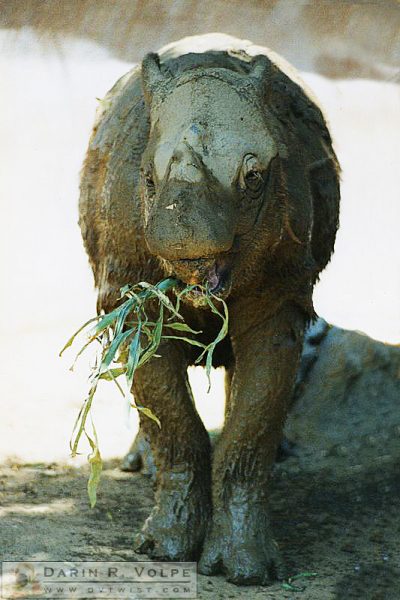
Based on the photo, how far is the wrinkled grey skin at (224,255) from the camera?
4953 mm

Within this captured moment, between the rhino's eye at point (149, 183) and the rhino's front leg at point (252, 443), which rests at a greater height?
the rhino's eye at point (149, 183)

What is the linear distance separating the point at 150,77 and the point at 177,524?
6.87 feet

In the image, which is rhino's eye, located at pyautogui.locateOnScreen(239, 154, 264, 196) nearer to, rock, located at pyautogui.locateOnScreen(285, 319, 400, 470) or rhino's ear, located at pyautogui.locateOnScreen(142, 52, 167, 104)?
rhino's ear, located at pyautogui.locateOnScreen(142, 52, 167, 104)

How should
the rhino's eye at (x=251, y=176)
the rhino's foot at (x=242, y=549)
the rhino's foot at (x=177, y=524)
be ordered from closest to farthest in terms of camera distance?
the rhino's eye at (x=251, y=176)
the rhino's foot at (x=242, y=549)
the rhino's foot at (x=177, y=524)

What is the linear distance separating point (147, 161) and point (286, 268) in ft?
2.93

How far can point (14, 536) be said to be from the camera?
5.81 metres

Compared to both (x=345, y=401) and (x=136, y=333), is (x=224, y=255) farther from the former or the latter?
(x=345, y=401)

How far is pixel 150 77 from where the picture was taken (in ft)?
17.3

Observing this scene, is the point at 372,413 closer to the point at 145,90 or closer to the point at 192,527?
the point at 192,527

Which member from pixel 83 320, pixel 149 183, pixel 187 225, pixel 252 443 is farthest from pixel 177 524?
pixel 83 320

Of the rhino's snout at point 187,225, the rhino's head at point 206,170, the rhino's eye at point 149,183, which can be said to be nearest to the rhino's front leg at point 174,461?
the rhino's head at point 206,170

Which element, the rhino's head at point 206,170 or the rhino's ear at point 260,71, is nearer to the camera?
the rhino's head at point 206,170

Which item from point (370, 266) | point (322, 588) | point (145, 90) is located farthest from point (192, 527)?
point (370, 266)

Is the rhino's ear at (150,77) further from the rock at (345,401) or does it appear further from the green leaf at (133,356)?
the rock at (345,401)
